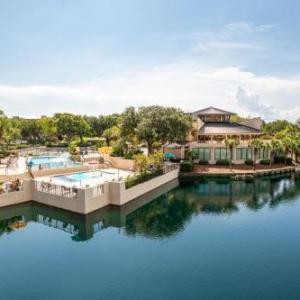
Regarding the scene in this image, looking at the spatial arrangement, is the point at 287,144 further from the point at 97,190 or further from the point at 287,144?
the point at 97,190

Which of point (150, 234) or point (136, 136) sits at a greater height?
point (136, 136)

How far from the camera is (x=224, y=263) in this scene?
1891 centimetres

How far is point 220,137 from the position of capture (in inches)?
2130

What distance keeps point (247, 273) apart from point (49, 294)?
10.9 meters

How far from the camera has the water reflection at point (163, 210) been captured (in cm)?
2527

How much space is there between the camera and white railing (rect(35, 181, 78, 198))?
27.9m

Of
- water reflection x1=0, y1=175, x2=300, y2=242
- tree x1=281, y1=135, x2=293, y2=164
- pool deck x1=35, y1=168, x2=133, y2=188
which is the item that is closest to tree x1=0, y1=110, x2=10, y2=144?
pool deck x1=35, y1=168, x2=133, y2=188

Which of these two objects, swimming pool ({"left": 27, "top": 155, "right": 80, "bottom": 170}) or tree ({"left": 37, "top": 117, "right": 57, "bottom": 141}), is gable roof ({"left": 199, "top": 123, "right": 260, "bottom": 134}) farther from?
tree ({"left": 37, "top": 117, "right": 57, "bottom": 141})

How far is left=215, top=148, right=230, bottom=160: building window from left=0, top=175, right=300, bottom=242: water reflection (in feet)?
34.0

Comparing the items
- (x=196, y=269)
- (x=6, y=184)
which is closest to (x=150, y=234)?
(x=196, y=269)

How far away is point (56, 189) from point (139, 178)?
9.09 meters

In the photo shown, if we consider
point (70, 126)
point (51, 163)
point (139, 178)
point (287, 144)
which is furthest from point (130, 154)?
point (70, 126)

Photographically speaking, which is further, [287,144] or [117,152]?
[287,144]

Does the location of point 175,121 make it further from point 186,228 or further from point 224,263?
point 224,263
